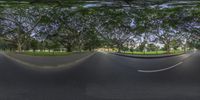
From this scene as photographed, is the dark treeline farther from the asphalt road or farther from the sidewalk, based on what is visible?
the asphalt road

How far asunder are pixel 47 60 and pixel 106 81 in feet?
4.75

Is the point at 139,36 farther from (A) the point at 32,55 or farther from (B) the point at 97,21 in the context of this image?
(A) the point at 32,55

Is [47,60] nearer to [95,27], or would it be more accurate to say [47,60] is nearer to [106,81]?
[95,27]

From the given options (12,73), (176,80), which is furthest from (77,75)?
(176,80)

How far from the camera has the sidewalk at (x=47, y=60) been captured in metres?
8.28

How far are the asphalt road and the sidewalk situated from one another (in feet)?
0.53

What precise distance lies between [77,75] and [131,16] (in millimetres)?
1950

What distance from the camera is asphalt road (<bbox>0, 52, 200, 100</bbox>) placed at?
766 centimetres

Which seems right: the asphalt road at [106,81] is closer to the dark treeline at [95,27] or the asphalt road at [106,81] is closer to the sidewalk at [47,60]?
the sidewalk at [47,60]

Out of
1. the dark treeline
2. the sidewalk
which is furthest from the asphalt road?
the dark treeline

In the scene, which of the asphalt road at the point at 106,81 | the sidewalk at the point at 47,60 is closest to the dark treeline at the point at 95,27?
the sidewalk at the point at 47,60

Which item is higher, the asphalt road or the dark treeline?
the dark treeline

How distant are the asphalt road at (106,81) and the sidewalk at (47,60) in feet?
0.53

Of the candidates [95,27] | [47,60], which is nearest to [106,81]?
[95,27]
